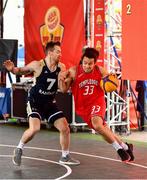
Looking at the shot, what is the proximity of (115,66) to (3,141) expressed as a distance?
389 cm

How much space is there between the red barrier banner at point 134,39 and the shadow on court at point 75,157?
5.59 ft

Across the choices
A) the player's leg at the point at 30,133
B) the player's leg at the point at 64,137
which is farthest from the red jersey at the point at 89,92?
the player's leg at the point at 30,133

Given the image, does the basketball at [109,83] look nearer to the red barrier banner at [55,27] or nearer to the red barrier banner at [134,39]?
the red barrier banner at [134,39]

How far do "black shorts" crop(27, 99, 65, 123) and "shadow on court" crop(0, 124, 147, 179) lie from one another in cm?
80

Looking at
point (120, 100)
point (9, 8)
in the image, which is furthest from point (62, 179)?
→ point (9, 8)

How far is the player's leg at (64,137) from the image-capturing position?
29.3ft

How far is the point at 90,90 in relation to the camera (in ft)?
29.6

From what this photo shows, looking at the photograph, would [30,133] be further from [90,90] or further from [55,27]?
[55,27]

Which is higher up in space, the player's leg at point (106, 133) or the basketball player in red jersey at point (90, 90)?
the basketball player in red jersey at point (90, 90)

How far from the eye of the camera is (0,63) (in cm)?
1614

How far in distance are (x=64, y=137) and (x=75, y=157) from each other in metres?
1.07

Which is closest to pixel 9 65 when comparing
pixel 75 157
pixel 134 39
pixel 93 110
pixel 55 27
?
pixel 93 110

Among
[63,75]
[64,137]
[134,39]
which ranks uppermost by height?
[134,39]

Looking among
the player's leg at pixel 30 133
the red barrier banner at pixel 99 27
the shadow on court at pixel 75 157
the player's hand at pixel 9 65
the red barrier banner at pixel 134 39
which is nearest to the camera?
the shadow on court at pixel 75 157
